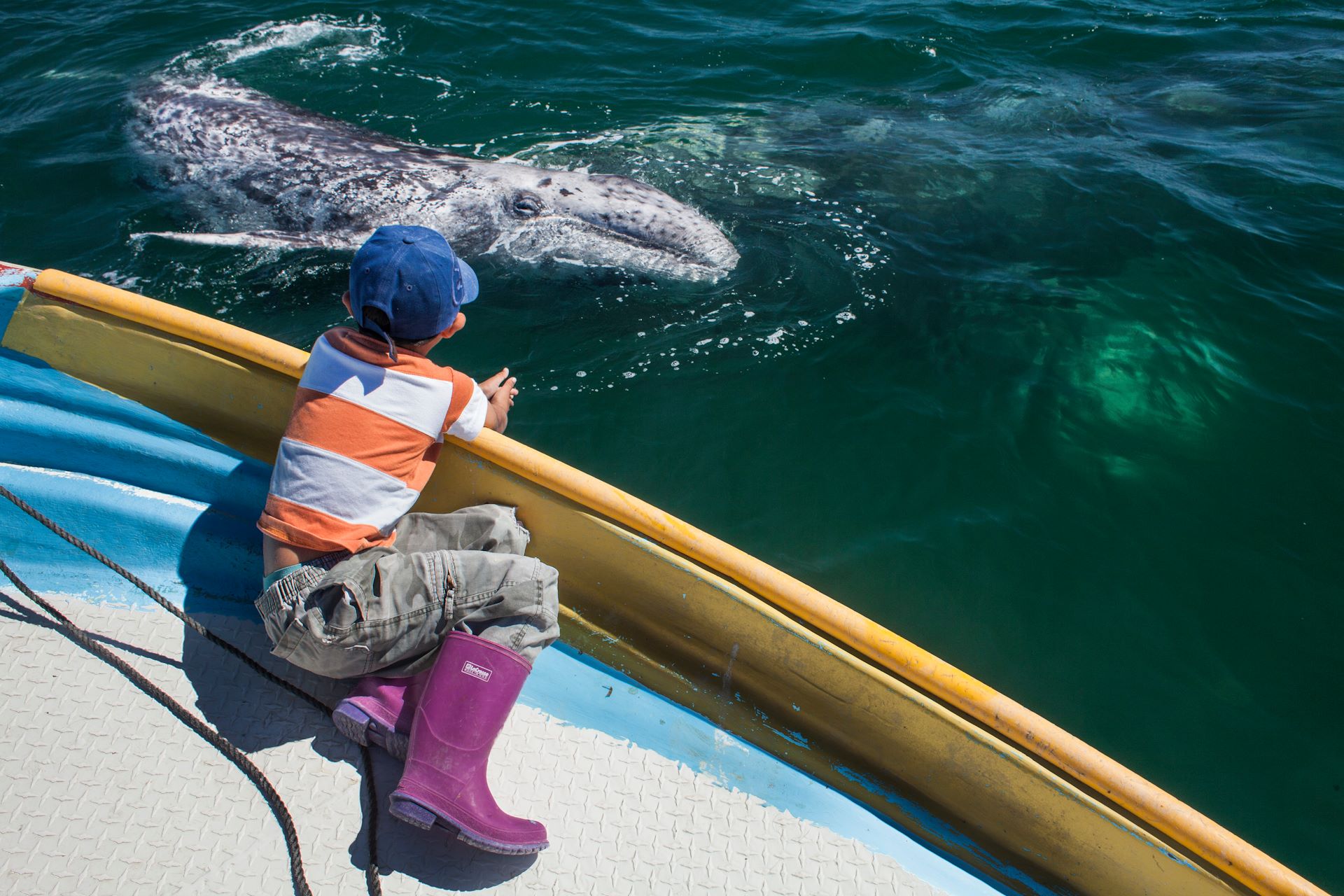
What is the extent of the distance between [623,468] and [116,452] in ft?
8.30

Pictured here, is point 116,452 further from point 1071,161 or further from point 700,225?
point 1071,161

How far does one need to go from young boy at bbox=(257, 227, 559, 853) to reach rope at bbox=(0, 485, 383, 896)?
0.21m

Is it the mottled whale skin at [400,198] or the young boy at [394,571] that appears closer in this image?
the young boy at [394,571]

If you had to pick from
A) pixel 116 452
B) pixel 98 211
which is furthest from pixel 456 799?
pixel 98 211

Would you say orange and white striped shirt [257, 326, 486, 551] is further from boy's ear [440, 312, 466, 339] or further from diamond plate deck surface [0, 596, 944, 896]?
diamond plate deck surface [0, 596, 944, 896]

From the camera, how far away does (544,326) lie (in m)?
6.25

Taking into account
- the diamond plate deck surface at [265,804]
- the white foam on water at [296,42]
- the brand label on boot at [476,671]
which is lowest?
the diamond plate deck surface at [265,804]

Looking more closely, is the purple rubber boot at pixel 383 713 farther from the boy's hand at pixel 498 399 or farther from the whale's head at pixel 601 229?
the whale's head at pixel 601 229

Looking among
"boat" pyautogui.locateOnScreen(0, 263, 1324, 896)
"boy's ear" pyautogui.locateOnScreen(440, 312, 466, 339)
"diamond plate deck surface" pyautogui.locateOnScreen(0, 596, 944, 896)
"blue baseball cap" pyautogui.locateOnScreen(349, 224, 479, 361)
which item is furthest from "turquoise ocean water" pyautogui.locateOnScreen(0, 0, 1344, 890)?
"blue baseball cap" pyautogui.locateOnScreen(349, 224, 479, 361)

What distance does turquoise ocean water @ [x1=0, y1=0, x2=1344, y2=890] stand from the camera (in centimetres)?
436

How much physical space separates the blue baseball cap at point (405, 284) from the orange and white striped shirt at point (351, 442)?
11 centimetres

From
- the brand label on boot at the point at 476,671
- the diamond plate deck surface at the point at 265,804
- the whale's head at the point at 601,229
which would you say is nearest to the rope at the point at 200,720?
the diamond plate deck surface at the point at 265,804

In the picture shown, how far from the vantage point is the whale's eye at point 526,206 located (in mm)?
7125

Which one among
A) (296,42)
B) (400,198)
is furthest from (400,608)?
(296,42)
